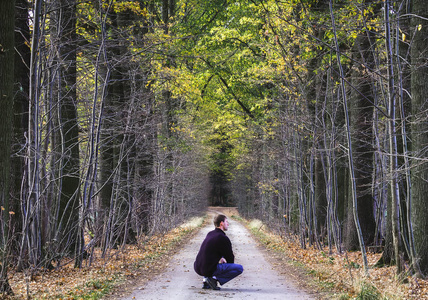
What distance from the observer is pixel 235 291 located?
8.52 m

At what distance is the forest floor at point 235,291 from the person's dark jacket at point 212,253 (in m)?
0.42

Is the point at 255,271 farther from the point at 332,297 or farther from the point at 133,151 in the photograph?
the point at 133,151

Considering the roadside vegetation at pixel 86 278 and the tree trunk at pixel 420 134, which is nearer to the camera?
the roadside vegetation at pixel 86 278

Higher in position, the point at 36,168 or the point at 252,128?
the point at 252,128

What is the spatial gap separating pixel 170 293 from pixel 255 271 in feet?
12.7

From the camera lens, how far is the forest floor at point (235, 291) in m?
7.52

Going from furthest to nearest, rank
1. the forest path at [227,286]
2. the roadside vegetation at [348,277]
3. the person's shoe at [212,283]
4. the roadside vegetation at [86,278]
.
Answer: the person's shoe at [212,283] → the forest path at [227,286] → the roadside vegetation at [86,278] → the roadside vegetation at [348,277]

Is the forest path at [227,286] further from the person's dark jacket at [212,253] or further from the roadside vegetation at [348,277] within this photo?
the roadside vegetation at [348,277]

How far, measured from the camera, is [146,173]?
60.4 ft

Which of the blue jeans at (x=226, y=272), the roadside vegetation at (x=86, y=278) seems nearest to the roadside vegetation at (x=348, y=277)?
the blue jeans at (x=226, y=272)

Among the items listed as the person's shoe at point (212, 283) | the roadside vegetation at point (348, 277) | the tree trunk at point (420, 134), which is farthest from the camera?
the tree trunk at point (420, 134)

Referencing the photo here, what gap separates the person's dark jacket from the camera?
340 inches

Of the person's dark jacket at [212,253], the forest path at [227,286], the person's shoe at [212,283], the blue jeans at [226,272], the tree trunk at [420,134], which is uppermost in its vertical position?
the tree trunk at [420,134]

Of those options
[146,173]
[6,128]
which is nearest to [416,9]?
[6,128]
